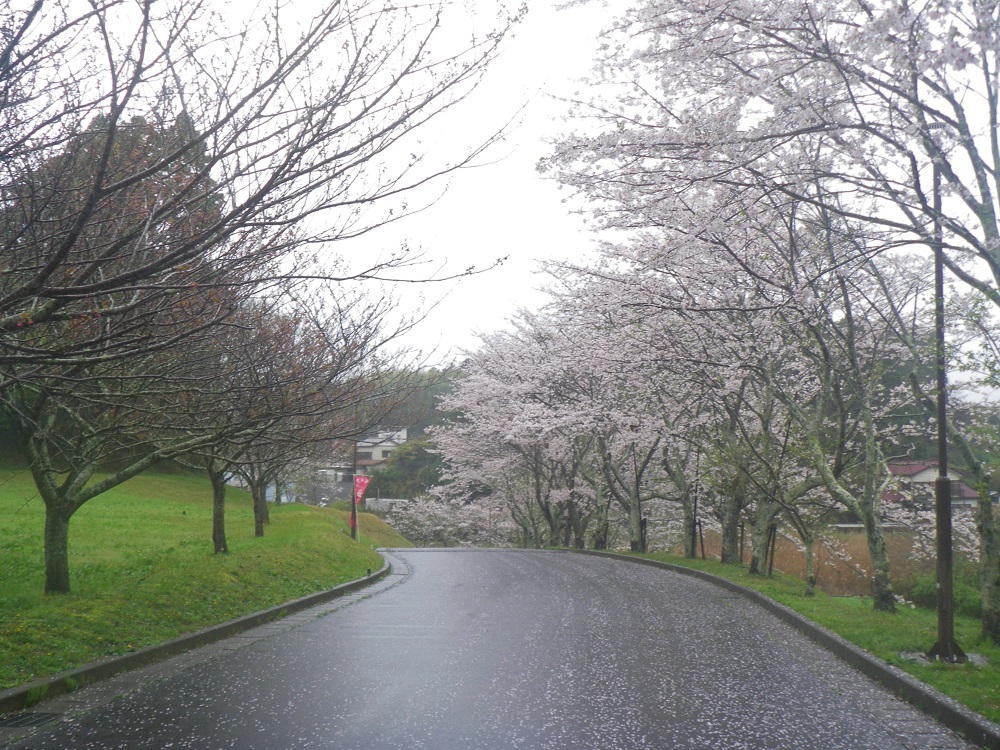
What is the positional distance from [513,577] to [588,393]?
12.6 m

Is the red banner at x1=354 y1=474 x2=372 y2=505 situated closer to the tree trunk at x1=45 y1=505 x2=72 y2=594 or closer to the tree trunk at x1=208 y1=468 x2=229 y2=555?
the tree trunk at x1=208 y1=468 x2=229 y2=555

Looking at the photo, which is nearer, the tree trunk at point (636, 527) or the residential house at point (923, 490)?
the residential house at point (923, 490)

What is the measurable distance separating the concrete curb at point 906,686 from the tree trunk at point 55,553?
403 inches

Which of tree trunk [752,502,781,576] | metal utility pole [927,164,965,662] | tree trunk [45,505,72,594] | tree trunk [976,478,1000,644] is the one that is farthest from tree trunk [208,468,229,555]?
tree trunk [976,478,1000,644]

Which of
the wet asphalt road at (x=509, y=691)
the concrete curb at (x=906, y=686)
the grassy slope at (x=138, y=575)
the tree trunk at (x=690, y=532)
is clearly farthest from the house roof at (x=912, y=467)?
the wet asphalt road at (x=509, y=691)

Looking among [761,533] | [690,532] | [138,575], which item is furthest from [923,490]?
[138,575]

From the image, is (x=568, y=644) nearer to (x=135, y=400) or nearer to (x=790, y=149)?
(x=135, y=400)

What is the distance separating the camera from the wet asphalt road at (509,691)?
20.2 ft

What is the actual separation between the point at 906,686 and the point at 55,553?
35.7 ft

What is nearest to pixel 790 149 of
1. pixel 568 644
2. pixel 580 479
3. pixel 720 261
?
pixel 720 261

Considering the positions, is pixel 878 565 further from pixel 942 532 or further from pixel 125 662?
pixel 125 662

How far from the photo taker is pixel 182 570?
15117 millimetres

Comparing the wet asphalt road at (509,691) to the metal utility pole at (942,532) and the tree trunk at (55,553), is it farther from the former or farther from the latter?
the tree trunk at (55,553)

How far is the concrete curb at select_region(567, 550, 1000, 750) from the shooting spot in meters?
6.29
